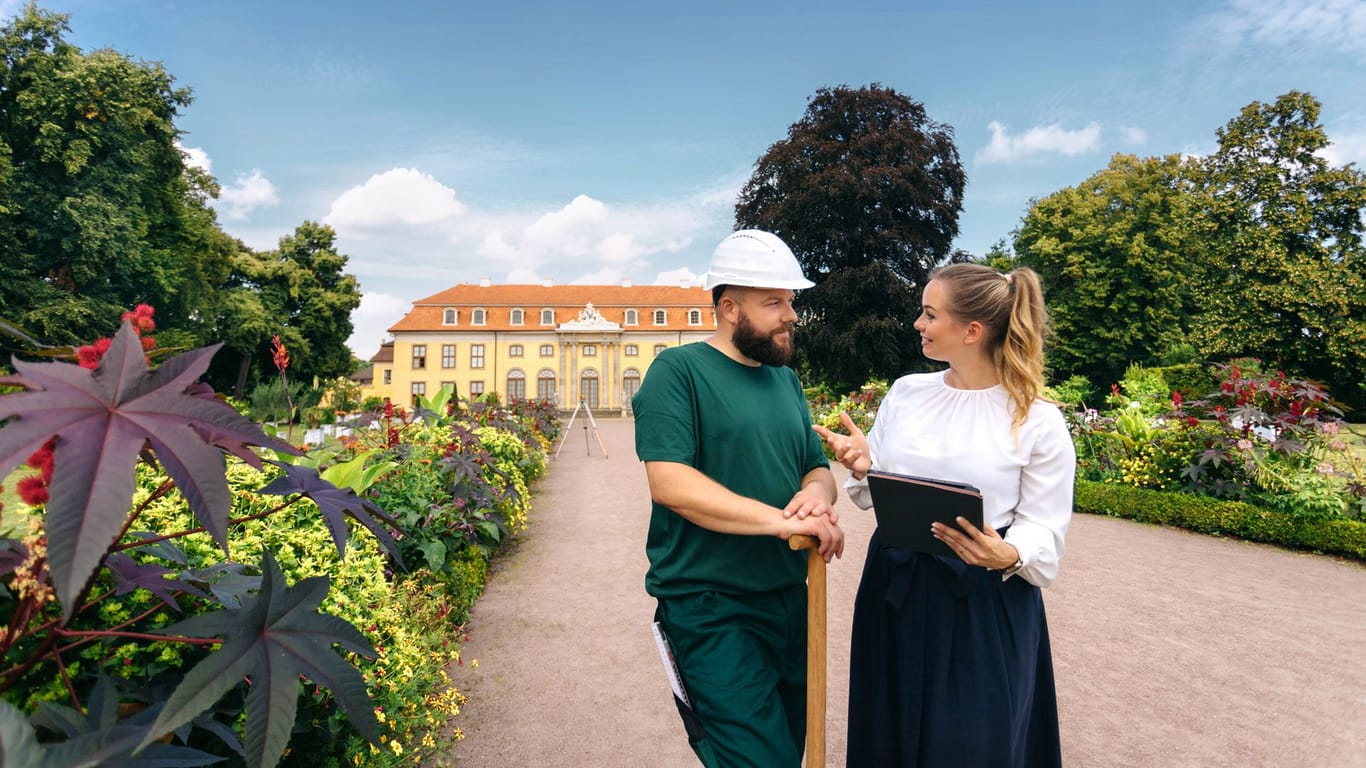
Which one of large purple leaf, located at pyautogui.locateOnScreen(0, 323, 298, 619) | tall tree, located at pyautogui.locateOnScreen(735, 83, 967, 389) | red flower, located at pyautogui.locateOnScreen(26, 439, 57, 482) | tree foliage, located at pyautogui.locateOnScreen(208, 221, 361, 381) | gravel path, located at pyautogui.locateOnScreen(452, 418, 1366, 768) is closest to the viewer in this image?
large purple leaf, located at pyautogui.locateOnScreen(0, 323, 298, 619)

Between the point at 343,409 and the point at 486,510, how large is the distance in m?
21.0

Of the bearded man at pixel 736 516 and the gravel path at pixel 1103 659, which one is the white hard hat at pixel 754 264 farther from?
the gravel path at pixel 1103 659

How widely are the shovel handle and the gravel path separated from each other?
5.48 feet

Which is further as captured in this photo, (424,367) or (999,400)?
(424,367)

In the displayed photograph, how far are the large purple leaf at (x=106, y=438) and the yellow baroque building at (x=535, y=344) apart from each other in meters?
44.7

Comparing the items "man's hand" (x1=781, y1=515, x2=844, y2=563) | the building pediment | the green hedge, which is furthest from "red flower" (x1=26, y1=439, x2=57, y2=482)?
the building pediment

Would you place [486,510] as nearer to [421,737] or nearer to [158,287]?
[421,737]

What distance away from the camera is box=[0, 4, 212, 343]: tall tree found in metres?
21.0

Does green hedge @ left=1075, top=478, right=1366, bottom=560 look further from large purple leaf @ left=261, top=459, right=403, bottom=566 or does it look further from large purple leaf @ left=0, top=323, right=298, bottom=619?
large purple leaf @ left=0, top=323, right=298, bottom=619

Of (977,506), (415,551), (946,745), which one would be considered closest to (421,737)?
(415,551)

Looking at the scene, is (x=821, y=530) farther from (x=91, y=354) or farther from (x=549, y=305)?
(x=549, y=305)

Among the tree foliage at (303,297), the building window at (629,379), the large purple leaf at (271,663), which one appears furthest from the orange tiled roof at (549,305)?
the large purple leaf at (271,663)

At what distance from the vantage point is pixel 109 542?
805 mm

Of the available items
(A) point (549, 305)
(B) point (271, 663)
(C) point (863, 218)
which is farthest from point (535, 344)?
(B) point (271, 663)
